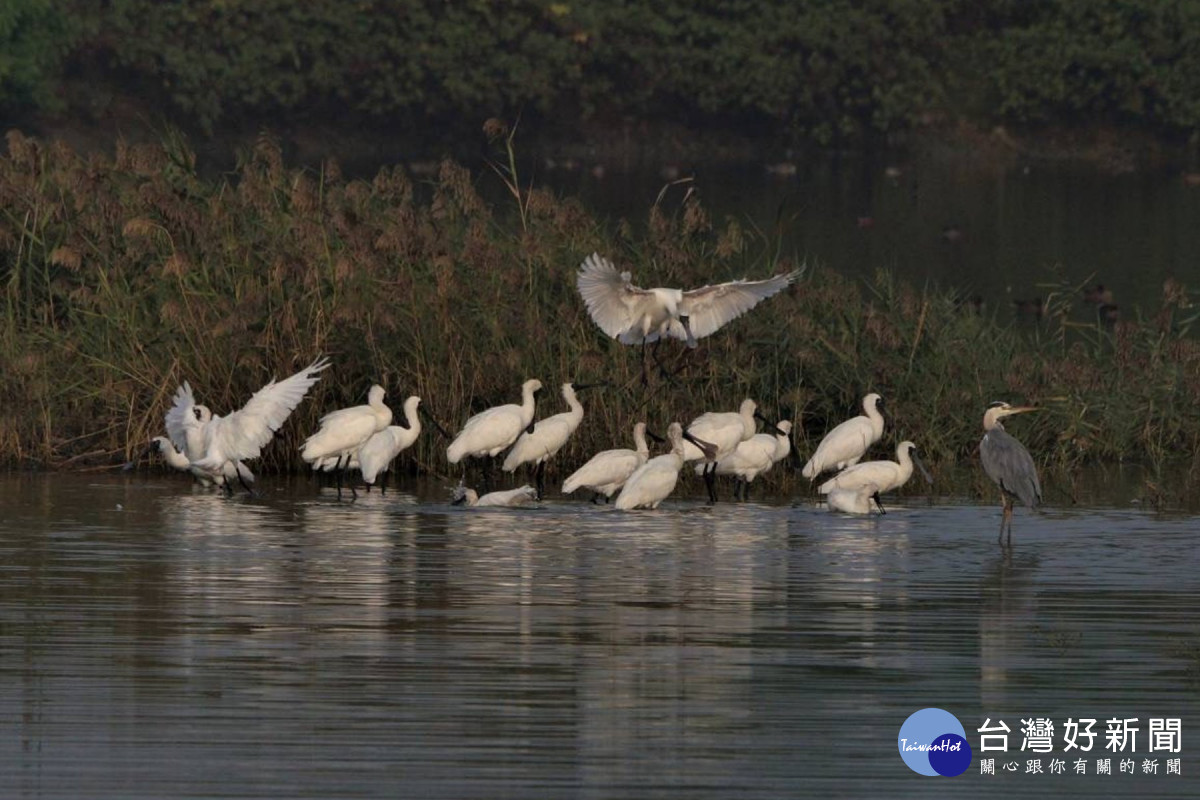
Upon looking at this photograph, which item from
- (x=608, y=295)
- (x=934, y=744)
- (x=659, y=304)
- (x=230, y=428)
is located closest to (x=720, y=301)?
(x=659, y=304)

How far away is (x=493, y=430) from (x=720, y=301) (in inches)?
64.2

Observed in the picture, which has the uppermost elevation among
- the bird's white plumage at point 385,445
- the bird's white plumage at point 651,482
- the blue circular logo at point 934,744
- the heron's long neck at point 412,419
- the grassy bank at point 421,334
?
the grassy bank at point 421,334

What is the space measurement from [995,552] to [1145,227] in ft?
113

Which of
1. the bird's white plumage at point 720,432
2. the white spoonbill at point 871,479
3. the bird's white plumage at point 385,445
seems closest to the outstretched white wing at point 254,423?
the bird's white plumage at point 385,445

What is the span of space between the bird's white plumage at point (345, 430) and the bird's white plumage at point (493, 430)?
18.4 inches

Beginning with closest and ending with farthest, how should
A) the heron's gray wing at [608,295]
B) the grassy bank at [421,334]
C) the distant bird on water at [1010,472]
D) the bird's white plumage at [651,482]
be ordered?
the distant bird on water at [1010,472]
the bird's white plumage at [651,482]
the heron's gray wing at [608,295]
the grassy bank at [421,334]

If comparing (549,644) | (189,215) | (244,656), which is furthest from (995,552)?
(189,215)

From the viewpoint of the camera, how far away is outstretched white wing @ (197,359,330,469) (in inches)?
656

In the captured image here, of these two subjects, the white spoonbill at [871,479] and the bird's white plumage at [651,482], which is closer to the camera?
the bird's white plumage at [651,482]

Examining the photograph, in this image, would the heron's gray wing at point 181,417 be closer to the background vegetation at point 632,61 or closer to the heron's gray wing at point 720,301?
the heron's gray wing at point 720,301

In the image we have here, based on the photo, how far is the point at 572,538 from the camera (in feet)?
49.3

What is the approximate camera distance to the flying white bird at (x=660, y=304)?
17.1 meters

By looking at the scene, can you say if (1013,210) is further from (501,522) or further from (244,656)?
(244,656)

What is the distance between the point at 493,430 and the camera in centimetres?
1691
